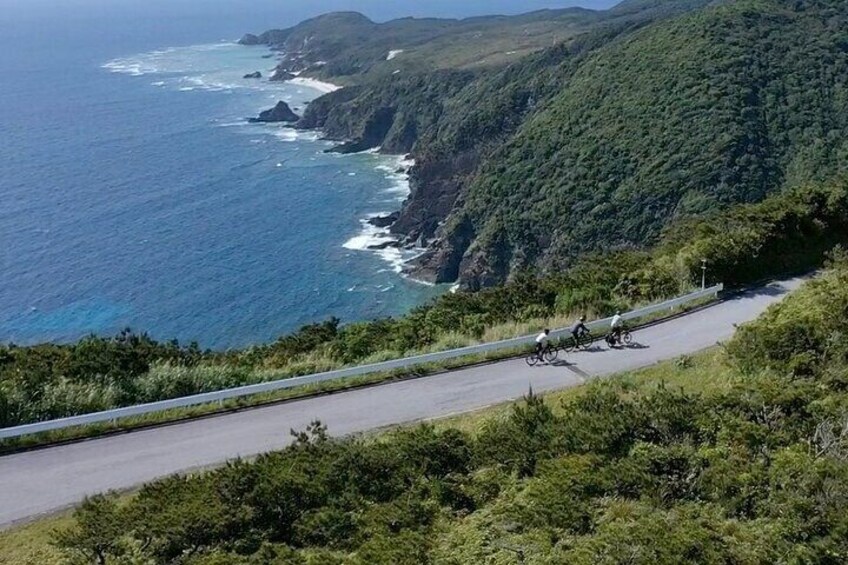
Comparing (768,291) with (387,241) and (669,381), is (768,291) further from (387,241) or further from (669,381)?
(387,241)

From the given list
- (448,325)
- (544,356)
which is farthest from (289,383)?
(448,325)

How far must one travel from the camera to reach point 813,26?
7206 centimetres

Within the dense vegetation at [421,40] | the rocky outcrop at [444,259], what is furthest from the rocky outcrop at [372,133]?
the rocky outcrop at [444,259]

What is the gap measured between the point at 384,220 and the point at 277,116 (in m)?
45.9

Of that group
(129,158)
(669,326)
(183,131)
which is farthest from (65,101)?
(669,326)

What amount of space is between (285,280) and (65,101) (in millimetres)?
80318

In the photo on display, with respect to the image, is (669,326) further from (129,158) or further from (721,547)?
(129,158)

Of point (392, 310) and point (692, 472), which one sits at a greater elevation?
point (692, 472)

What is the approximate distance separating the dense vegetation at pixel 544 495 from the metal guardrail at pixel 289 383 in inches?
112

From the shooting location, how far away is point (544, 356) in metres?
17.0

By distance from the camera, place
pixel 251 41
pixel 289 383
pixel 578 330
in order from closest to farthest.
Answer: pixel 289 383 < pixel 578 330 < pixel 251 41

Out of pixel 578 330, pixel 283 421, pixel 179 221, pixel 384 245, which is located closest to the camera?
pixel 283 421

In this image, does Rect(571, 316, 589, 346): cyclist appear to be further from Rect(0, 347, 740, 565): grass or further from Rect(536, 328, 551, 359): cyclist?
Rect(0, 347, 740, 565): grass

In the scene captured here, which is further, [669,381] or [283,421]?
[669,381]
